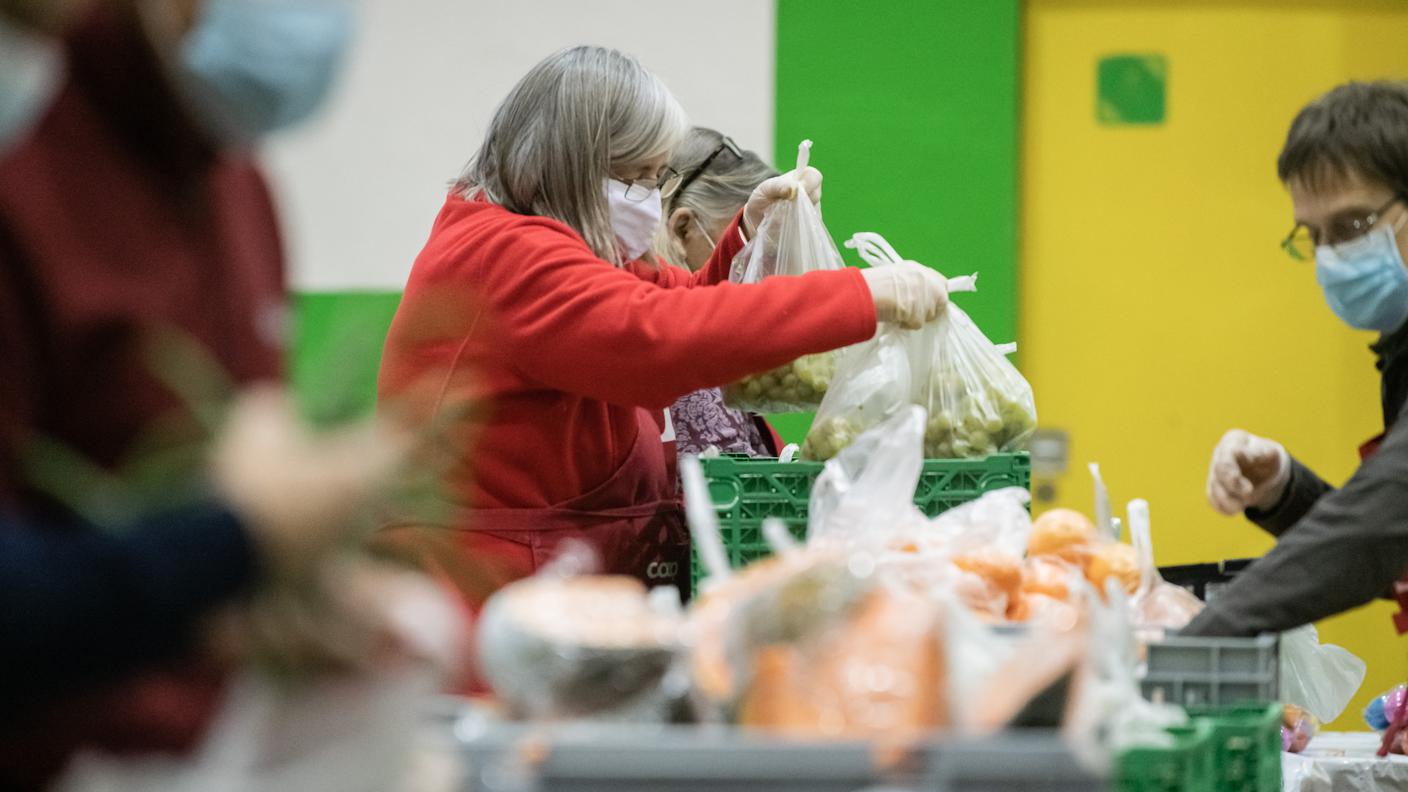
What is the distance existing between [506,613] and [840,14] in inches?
142

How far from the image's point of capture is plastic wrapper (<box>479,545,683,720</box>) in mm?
1027

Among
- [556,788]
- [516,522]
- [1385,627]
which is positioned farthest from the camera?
[1385,627]

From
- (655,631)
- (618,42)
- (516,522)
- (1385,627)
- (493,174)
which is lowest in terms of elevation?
→ (1385,627)

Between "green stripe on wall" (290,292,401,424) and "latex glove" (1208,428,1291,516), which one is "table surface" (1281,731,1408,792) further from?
"green stripe on wall" (290,292,401,424)

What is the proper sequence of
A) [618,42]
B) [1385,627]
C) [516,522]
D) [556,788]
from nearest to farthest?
1. [556,788]
2. [516,522]
3. [1385,627]
4. [618,42]

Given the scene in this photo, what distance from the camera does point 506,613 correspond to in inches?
41.4

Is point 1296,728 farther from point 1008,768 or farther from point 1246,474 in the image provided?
point 1008,768

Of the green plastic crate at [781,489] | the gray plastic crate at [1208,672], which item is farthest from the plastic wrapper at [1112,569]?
the green plastic crate at [781,489]

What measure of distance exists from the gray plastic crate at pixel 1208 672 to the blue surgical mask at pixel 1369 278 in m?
0.78

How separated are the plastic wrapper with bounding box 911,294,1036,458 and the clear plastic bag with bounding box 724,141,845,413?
16 centimetres

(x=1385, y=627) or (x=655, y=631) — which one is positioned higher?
(x=655, y=631)

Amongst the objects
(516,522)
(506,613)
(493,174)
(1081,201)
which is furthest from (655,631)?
(1081,201)

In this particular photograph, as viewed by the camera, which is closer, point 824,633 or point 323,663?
point 323,663

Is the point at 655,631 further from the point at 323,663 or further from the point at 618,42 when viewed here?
the point at 618,42
